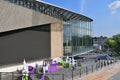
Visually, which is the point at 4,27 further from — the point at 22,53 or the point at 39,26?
the point at 39,26

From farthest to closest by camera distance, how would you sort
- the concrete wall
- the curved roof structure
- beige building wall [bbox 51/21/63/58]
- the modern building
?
beige building wall [bbox 51/21/63/58] < the curved roof structure < the concrete wall < the modern building

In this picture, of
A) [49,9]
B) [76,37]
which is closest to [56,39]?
[49,9]

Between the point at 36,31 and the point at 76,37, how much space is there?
1619 cm

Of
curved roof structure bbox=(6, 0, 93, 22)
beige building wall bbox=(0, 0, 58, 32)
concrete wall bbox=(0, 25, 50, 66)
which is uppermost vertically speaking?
curved roof structure bbox=(6, 0, 93, 22)

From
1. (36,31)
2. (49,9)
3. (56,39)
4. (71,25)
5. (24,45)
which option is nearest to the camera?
(24,45)

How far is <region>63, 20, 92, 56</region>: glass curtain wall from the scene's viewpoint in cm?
5506

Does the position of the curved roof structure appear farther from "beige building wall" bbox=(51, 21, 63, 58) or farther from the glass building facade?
"beige building wall" bbox=(51, 21, 63, 58)

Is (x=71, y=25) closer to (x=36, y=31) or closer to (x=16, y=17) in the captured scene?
(x=36, y=31)

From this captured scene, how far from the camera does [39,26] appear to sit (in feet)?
152

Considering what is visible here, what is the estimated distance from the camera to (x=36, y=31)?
149 feet

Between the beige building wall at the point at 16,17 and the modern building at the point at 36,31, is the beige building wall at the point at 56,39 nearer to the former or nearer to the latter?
the modern building at the point at 36,31

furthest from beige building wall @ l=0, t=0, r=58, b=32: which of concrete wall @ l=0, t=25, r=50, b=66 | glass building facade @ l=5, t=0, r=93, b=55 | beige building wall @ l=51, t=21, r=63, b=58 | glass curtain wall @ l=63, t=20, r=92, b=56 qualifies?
glass curtain wall @ l=63, t=20, r=92, b=56

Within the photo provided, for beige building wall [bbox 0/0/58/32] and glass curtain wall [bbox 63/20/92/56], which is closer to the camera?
beige building wall [bbox 0/0/58/32]

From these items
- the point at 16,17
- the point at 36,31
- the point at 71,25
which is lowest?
the point at 36,31
